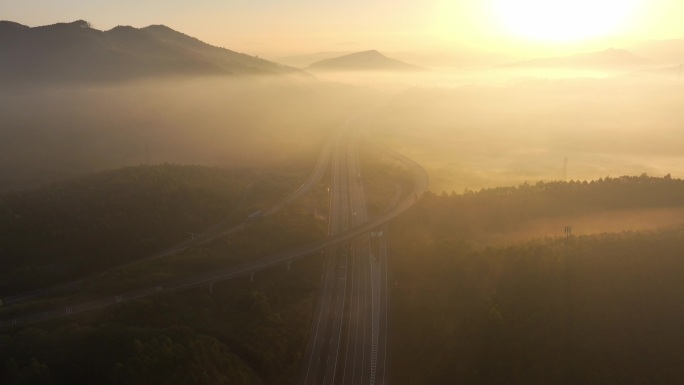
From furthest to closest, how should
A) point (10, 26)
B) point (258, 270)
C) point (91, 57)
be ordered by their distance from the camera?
point (10, 26)
point (91, 57)
point (258, 270)

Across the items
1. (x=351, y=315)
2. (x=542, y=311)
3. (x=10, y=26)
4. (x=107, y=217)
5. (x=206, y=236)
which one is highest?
(x=10, y=26)

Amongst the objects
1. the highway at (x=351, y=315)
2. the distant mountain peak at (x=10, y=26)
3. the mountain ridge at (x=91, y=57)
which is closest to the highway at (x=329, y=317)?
the highway at (x=351, y=315)

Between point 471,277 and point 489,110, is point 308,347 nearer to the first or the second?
point 471,277

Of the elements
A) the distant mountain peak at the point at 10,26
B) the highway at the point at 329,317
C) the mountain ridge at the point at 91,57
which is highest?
the distant mountain peak at the point at 10,26

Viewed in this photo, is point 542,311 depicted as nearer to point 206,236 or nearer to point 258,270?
point 258,270

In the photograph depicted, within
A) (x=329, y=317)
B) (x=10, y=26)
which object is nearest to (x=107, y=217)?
(x=329, y=317)

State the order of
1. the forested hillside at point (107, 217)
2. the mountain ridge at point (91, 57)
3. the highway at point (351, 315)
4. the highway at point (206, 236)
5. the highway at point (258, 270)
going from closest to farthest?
the highway at point (351, 315) → the highway at point (258, 270) → the highway at point (206, 236) → the forested hillside at point (107, 217) → the mountain ridge at point (91, 57)

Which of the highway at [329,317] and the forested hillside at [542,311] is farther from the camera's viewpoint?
the highway at [329,317]

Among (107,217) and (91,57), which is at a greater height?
(91,57)

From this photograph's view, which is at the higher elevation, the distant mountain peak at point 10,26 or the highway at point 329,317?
the distant mountain peak at point 10,26

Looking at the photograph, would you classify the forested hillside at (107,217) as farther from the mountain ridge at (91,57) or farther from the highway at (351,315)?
the mountain ridge at (91,57)

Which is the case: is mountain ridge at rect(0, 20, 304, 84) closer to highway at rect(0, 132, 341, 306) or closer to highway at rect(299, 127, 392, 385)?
highway at rect(0, 132, 341, 306)
